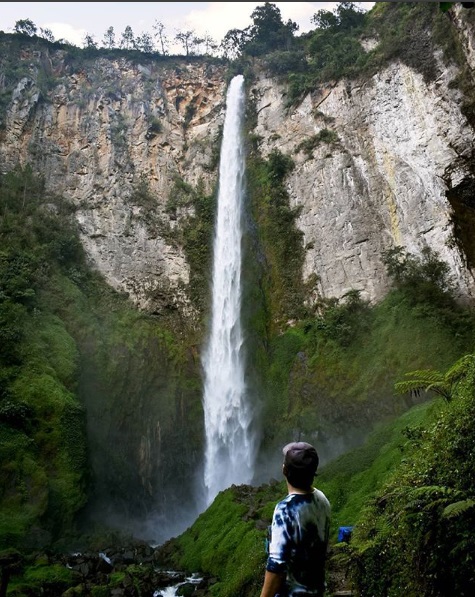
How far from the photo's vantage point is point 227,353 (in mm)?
20797

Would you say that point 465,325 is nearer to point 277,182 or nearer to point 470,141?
point 470,141

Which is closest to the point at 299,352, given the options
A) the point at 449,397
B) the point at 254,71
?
the point at 449,397

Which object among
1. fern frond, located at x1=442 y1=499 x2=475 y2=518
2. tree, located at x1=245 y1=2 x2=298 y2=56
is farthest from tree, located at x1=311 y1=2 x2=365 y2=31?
fern frond, located at x1=442 y1=499 x2=475 y2=518

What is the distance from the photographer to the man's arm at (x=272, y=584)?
2.18 m

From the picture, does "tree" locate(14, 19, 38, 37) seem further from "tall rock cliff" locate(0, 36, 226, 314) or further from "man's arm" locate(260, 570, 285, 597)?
"man's arm" locate(260, 570, 285, 597)

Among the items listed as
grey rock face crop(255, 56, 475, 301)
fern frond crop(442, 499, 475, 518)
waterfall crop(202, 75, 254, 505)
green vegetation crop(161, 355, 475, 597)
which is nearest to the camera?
fern frond crop(442, 499, 475, 518)

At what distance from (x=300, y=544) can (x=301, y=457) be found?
41cm

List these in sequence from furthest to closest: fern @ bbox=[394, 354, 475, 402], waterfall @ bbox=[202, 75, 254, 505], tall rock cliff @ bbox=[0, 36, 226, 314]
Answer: tall rock cliff @ bbox=[0, 36, 226, 314], waterfall @ bbox=[202, 75, 254, 505], fern @ bbox=[394, 354, 475, 402]

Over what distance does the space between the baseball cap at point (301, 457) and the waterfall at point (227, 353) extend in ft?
52.5

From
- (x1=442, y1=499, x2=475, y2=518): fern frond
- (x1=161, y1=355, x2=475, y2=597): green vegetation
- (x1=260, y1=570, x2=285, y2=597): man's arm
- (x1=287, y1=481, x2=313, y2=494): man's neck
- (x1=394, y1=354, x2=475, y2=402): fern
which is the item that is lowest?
(x1=161, y1=355, x2=475, y2=597): green vegetation

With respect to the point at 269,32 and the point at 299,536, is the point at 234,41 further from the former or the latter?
the point at 299,536

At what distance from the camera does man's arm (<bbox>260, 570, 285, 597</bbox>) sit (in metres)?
2.18

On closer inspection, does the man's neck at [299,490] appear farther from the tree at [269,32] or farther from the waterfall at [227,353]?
the tree at [269,32]

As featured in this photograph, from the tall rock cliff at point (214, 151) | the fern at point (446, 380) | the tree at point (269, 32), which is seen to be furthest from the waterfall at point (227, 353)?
the fern at point (446, 380)
